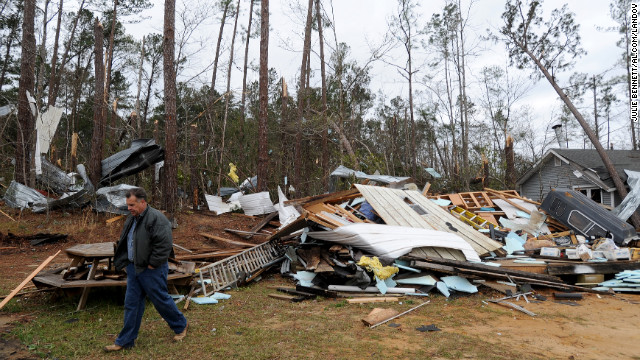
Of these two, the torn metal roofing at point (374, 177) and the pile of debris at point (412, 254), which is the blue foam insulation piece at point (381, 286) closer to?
the pile of debris at point (412, 254)

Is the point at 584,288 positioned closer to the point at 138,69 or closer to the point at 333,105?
the point at 333,105

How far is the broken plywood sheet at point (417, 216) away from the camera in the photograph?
30.1 ft

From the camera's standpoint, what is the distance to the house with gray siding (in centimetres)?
1938

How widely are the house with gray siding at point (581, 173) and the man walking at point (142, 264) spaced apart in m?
17.8

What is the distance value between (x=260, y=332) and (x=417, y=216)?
236 inches

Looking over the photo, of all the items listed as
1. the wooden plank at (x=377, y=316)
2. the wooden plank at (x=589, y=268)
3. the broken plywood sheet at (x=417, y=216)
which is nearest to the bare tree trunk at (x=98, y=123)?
the broken plywood sheet at (x=417, y=216)

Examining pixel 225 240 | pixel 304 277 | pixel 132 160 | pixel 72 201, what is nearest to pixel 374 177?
pixel 225 240

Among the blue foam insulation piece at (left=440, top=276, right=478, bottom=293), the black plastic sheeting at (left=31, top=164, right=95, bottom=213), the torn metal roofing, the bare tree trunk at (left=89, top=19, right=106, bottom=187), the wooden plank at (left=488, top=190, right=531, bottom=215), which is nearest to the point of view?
the blue foam insulation piece at (left=440, top=276, right=478, bottom=293)

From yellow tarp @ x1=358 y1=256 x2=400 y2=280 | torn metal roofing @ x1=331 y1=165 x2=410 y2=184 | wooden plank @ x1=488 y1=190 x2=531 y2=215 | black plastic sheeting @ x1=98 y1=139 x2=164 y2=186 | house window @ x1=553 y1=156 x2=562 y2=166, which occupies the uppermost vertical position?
house window @ x1=553 y1=156 x2=562 y2=166

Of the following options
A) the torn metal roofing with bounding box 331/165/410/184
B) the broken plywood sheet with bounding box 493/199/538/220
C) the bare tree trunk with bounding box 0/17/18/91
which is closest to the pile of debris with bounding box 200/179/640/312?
the broken plywood sheet with bounding box 493/199/538/220

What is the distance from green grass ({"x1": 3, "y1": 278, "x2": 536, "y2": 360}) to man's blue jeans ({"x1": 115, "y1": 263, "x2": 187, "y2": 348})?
17 cm

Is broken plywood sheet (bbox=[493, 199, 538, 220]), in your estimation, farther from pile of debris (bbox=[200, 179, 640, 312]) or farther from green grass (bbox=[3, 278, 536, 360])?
green grass (bbox=[3, 278, 536, 360])

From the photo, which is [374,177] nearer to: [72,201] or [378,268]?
[378,268]

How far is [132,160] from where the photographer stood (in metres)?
11.9
